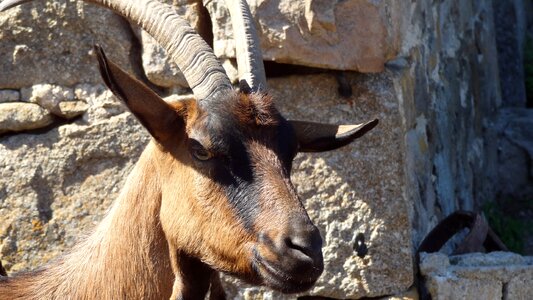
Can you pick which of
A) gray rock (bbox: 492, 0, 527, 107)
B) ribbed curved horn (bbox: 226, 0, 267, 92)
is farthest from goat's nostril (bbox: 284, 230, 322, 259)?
gray rock (bbox: 492, 0, 527, 107)

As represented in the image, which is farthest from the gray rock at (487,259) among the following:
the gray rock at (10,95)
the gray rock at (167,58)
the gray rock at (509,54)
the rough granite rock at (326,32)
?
the gray rock at (509,54)

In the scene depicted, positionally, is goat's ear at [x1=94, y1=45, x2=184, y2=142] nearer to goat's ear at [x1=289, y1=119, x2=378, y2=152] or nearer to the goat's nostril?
goat's ear at [x1=289, y1=119, x2=378, y2=152]

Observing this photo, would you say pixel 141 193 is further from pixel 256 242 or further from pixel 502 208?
pixel 502 208

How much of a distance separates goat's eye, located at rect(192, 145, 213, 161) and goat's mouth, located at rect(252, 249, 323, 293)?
1.24ft

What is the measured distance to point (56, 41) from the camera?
517 cm

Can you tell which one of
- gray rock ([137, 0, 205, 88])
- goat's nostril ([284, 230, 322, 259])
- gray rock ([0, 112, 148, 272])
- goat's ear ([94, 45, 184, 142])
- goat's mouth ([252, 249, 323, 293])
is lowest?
goat's mouth ([252, 249, 323, 293])

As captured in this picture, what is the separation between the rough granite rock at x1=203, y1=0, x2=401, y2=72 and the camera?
15.8ft

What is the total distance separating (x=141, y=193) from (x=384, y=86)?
1.49 m

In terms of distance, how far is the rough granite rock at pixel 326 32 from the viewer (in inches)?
190

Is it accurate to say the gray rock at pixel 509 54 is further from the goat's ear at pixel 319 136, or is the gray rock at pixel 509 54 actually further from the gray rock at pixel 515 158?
the goat's ear at pixel 319 136

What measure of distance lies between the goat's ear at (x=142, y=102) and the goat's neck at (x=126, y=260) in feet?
0.67

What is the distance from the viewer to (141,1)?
3990 mm

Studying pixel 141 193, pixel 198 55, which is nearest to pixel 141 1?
pixel 198 55

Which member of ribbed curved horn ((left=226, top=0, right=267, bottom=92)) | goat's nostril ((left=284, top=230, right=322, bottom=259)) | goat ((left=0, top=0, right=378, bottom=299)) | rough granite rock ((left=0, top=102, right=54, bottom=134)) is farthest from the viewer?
rough granite rock ((left=0, top=102, right=54, bottom=134))
